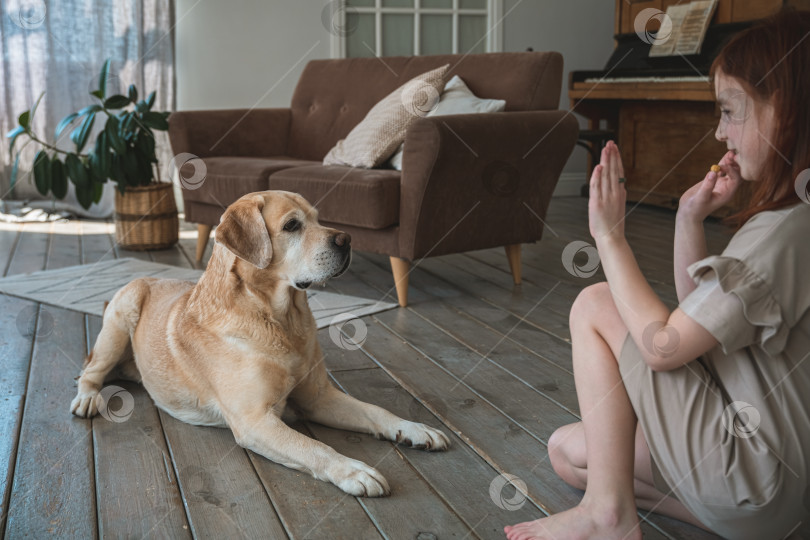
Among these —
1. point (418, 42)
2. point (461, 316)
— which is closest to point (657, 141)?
point (418, 42)

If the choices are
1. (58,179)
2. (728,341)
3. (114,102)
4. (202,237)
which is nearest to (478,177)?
(202,237)

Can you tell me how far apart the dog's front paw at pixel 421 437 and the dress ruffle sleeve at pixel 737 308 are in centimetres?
83

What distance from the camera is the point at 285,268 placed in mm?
1856

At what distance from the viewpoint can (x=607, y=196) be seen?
122cm

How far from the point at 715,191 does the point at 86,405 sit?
1581 mm

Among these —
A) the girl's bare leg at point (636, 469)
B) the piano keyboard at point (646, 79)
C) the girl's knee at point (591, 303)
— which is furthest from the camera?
the piano keyboard at point (646, 79)

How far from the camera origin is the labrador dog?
178 cm

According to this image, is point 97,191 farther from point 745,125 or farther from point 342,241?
point 745,125

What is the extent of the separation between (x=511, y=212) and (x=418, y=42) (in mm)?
3092

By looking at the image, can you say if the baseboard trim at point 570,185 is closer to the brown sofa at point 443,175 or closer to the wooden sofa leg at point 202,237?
the brown sofa at point 443,175

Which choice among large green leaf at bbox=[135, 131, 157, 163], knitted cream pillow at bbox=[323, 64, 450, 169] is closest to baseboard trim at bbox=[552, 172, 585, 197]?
knitted cream pillow at bbox=[323, 64, 450, 169]

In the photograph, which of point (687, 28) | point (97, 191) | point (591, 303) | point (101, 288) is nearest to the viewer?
point (591, 303)

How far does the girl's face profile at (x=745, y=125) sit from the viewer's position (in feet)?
3.72

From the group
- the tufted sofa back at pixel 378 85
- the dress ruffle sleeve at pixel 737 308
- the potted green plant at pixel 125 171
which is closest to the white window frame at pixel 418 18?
the tufted sofa back at pixel 378 85
